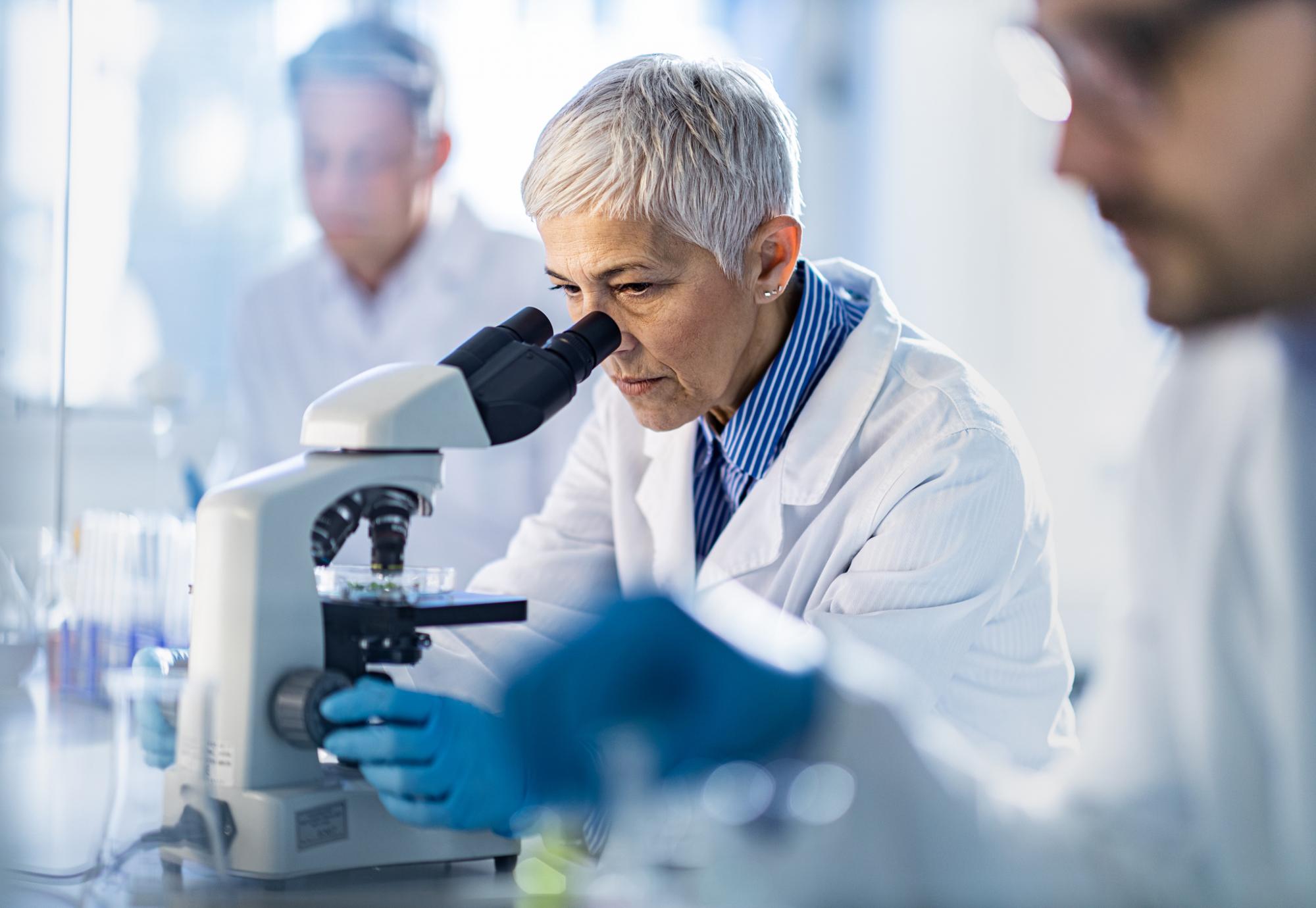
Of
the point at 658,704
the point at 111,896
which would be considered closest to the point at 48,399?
the point at 111,896

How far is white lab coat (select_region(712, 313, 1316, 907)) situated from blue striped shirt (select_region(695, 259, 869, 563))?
877mm

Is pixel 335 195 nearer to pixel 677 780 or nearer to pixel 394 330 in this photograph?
pixel 394 330

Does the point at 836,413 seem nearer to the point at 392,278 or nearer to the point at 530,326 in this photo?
the point at 530,326

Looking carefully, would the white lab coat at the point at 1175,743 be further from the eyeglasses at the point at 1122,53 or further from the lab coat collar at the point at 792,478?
the lab coat collar at the point at 792,478

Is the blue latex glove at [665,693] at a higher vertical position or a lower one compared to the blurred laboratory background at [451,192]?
lower

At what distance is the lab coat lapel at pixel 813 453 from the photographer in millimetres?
1541

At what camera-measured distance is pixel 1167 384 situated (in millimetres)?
683

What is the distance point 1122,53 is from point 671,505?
1082mm

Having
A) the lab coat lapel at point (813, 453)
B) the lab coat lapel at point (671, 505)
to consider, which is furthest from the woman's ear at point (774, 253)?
the lab coat lapel at point (671, 505)

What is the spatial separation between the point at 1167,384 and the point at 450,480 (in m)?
1.83

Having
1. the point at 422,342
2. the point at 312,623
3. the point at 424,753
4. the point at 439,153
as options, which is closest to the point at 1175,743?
the point at 424,753

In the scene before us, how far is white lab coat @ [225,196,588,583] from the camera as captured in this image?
241 cm

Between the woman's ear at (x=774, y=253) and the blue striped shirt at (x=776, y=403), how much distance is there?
0.23ft

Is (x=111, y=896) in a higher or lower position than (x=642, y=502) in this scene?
lower
